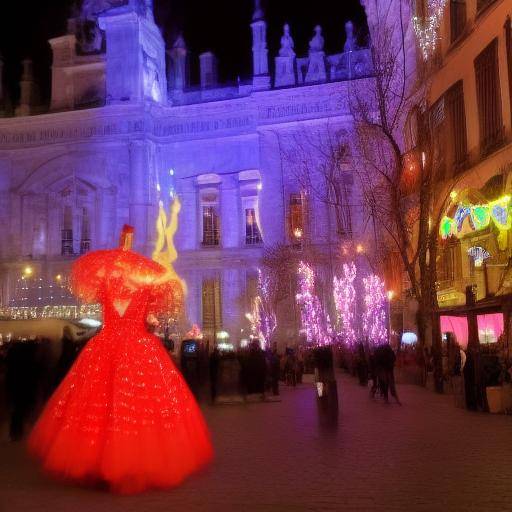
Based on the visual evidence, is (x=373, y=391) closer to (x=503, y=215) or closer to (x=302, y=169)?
(x=503, y=215)

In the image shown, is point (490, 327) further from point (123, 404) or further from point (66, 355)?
point (123, 404)

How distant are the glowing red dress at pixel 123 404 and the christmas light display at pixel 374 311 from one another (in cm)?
2068

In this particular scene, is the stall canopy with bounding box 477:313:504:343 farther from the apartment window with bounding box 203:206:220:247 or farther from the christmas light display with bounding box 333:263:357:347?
the apartment window with bounding box 203:206:220:247

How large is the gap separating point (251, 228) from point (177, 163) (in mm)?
5355

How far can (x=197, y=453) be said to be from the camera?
21.0 feet

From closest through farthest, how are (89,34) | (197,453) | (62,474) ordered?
(62,474) → (197,453) → (89,34)

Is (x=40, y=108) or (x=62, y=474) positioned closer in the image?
(x=62, y=474)

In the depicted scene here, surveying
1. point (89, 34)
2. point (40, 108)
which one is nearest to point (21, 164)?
point (40, 108)

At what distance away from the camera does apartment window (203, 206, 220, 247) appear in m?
34.8

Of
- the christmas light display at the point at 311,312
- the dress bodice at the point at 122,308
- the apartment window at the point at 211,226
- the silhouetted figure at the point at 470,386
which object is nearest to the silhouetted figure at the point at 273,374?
the silhouetted figure at the point at 470,386

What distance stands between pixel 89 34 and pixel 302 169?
15.1 m

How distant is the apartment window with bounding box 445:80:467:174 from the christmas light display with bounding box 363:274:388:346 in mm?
7715

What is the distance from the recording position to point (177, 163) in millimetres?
35219

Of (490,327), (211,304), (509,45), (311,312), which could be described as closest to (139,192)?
(211,304)
